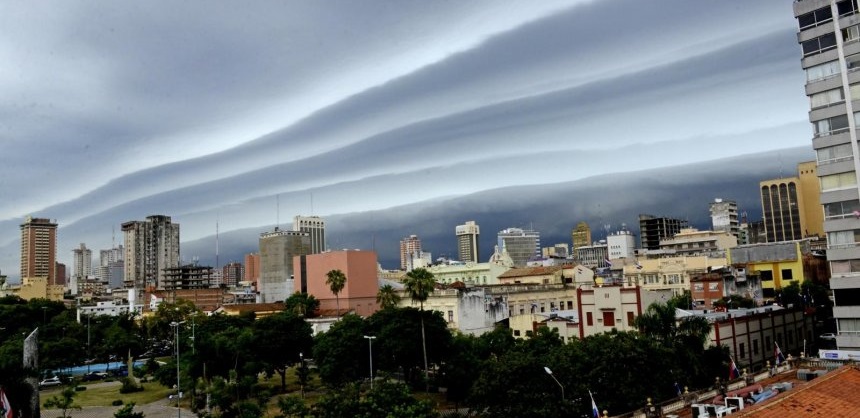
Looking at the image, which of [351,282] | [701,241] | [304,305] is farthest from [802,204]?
[304,305]

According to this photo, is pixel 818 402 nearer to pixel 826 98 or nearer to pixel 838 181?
pixel 838 181

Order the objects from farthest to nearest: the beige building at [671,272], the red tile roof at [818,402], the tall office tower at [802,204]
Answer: the tall office tower at [802,204], the beige building at [671,272], the red tile roof at [818,402]

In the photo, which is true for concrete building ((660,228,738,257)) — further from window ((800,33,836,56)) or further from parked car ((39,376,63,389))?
parked car ((39,376,63,389))

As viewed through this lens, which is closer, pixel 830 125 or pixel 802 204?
pixel 830 125

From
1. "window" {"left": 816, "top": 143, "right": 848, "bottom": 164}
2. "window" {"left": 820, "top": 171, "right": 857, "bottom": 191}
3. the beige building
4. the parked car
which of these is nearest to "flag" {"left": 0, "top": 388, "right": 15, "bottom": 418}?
"window" {"left": 820, "top": 171, "right": 857, "bottom": 191}

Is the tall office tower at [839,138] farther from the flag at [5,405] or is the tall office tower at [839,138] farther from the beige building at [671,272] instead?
the flag at [5,405]

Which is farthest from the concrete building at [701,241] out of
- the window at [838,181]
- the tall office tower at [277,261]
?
the window at [838,181]
